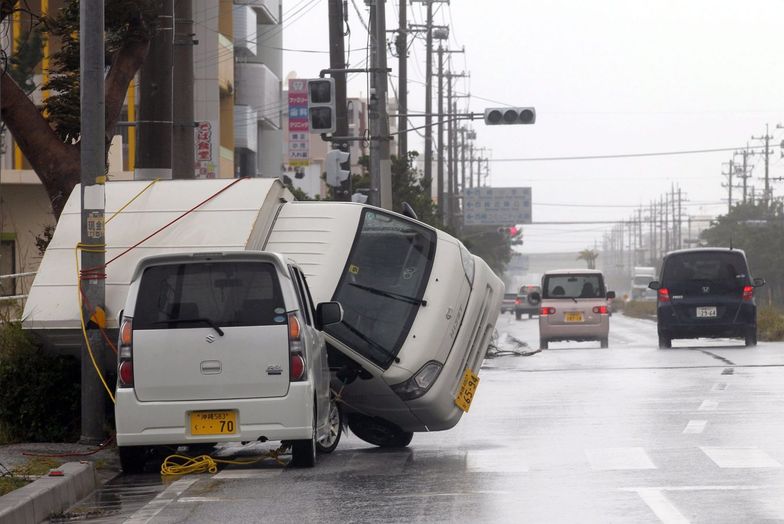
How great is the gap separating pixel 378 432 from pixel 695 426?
3148mm

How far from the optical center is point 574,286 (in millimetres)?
36062

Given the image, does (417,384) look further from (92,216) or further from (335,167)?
(335,167)

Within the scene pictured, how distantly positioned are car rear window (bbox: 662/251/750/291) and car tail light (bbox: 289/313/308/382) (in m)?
20.0

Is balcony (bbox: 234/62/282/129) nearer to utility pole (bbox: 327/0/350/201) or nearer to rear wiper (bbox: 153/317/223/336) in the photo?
utility pole (bbox: 327/0/350/201)

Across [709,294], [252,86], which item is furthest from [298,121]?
[709,294]

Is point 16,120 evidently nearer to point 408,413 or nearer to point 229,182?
point 229,182

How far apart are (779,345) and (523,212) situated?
220 feet

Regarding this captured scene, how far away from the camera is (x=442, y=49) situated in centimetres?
7069

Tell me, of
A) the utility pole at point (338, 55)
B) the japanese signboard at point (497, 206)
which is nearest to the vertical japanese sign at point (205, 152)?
the utility pole at point (338, 55)

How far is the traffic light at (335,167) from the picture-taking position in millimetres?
27297

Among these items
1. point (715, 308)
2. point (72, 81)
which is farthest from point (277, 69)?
point (72, 81)

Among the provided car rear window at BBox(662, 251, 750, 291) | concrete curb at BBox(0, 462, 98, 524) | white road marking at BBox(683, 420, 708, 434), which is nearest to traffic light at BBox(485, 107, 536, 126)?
car rear window at BBox(662, 251, 750, 291)

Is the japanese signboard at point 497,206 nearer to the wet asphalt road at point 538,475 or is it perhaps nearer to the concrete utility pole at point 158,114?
the wet asphalt road at point 538,475

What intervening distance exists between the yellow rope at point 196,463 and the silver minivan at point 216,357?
0.65 m
